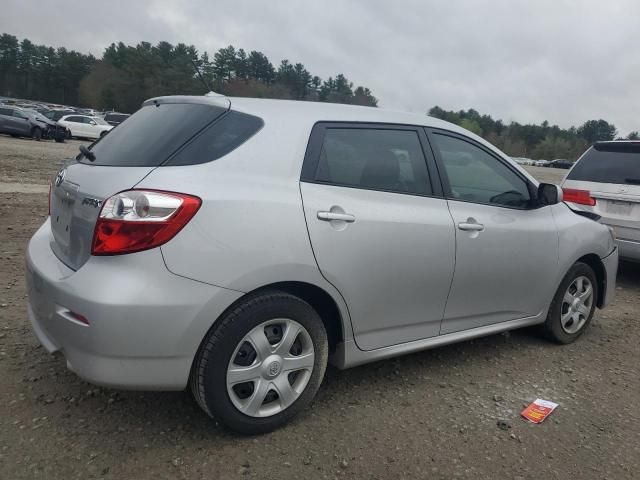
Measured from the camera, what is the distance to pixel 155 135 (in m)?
2.68

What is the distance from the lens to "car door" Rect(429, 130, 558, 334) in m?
3.33

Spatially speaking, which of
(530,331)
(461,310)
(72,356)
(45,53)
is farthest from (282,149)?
(45,53)

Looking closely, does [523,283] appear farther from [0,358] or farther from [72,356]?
[0,358]

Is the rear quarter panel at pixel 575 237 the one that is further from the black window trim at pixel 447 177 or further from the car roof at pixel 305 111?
the car roof at pixel 305 111

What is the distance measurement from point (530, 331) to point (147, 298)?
3.33 metres

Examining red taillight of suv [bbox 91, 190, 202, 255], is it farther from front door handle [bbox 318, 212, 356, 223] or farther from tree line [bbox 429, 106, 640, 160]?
tree line [bbox 429, 106, 640, 160]

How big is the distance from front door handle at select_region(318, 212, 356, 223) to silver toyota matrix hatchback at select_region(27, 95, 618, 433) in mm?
14

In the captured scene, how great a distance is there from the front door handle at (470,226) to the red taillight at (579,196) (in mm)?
3348

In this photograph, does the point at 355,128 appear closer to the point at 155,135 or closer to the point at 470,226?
the point at 470,226

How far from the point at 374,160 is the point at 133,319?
1.56 metres

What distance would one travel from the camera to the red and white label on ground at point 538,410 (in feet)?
10.2

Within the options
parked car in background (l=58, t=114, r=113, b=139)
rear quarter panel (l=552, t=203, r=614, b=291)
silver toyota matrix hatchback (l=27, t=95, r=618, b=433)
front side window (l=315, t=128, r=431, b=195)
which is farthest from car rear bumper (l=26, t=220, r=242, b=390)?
parked car in background (l=58, t=114, r=113, b=139)

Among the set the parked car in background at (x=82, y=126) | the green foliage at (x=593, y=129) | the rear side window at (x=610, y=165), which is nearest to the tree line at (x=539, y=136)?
the green foliage at (x=593, y=129)

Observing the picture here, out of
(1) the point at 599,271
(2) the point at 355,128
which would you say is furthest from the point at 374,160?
(1) the point at 599,271
